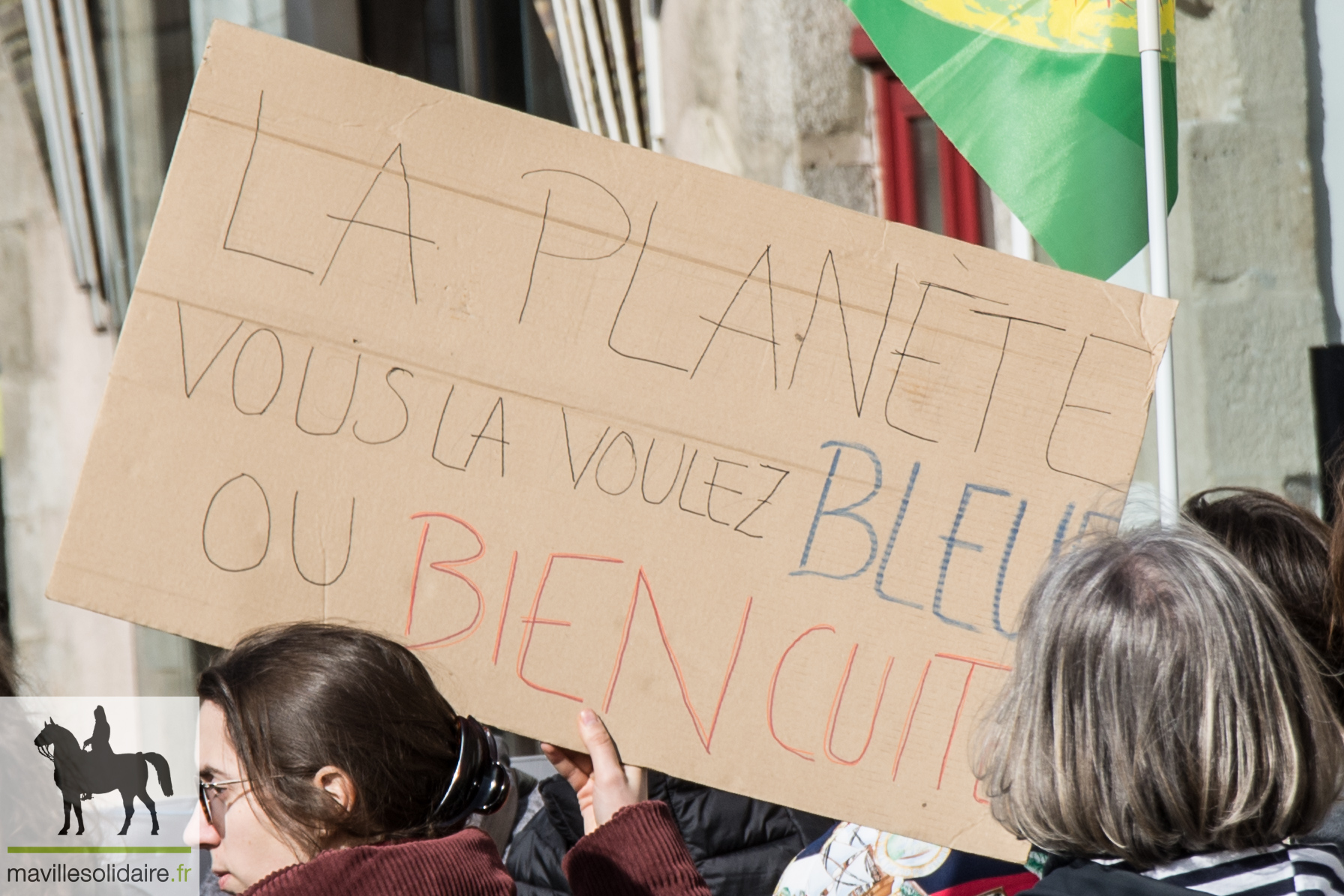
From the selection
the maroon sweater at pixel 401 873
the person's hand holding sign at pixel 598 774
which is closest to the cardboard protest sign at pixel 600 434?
the person's hand holding sign at pixel 598 774

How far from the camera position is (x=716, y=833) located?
6.37ft

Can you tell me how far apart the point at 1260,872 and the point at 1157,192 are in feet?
4.04

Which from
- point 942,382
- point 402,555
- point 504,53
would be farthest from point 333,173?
point 504,53

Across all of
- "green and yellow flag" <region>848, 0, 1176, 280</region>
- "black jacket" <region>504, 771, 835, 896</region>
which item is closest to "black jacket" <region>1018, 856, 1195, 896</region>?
"black jacket" <region>504, 771, 835, 896</region>

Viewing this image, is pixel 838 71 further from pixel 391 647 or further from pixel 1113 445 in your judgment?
pixel 391 647

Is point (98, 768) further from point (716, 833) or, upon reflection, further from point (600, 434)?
point (716, 833)

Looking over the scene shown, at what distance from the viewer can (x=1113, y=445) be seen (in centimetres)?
166

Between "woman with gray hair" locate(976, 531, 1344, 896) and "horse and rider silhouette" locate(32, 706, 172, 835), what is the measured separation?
1.01m

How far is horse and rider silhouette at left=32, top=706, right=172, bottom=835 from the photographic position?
4.92 feet

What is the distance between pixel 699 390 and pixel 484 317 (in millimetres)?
289

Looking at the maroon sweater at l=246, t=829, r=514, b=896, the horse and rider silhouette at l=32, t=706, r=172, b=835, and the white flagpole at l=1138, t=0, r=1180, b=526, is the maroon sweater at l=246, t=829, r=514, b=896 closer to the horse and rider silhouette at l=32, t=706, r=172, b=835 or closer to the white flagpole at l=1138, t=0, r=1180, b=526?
the horse and rider silhouette at l=32, t=706, r=172, b=835

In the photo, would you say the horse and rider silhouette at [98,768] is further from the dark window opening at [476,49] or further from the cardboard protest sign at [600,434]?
the dark window opening at [476,49]

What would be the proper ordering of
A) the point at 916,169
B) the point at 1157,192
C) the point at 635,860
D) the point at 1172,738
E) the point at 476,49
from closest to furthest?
the point at 1172,738 → the point at 635,860 → the point at 1157,192 → the point at 916,169 → the point at 476,49

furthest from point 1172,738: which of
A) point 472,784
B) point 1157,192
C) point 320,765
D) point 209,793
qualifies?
point 1157,192
